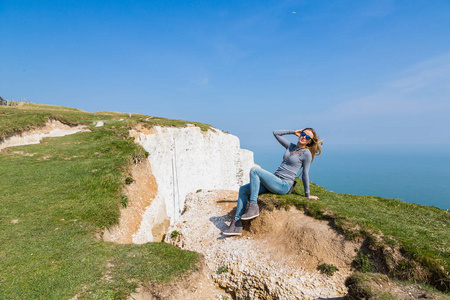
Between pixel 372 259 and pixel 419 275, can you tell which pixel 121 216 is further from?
pixel 419 275

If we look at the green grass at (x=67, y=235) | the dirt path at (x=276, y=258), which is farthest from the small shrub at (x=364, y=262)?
the green grass at (x=67, y=235)

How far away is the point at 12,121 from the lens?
17594 millimetres

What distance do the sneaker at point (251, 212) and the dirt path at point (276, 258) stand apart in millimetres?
1000

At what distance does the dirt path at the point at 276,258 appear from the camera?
21.6 feet

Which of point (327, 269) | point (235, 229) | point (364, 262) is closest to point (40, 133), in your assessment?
point (235, 229)

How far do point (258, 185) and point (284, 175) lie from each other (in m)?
1.19

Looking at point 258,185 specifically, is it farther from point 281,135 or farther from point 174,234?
point 174,234

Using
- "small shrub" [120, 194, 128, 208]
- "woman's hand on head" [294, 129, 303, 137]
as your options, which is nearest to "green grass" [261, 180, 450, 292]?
A: "woman's hand on head" [294, 129, 303, 137]

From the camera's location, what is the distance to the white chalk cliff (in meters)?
21.9

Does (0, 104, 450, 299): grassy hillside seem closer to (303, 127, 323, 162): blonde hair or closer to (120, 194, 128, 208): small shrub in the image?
(120, 194, 128, 208): small shrub

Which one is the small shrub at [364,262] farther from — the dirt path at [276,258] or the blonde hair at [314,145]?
the blonde hair at [314,145]

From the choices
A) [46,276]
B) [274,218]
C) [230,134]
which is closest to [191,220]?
[274,218]

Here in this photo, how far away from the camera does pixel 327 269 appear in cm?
673

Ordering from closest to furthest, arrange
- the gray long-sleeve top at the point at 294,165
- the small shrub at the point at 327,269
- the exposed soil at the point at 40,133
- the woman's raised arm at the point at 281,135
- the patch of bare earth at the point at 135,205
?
the small shrub at the point at 327,269
the gray long-sleeve top at the point at 294,165
the woman's raised arm at the point at 281,135
the patch of bare earth at the point at 135,205
the exposed soil at the point at 40,133
